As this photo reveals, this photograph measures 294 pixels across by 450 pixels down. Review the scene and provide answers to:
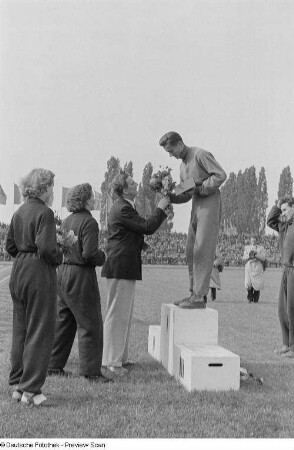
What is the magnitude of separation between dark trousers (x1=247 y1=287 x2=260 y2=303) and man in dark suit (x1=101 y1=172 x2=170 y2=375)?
30.6 ft

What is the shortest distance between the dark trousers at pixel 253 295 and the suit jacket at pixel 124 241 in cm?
935

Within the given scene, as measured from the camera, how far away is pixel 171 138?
6539 millimetres

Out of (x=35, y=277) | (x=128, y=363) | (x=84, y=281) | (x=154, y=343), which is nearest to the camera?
(x=35, y=277)

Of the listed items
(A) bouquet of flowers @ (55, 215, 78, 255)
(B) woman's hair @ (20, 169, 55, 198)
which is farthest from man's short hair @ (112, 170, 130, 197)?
(B) woman's hair @ (20, 169, 55, 198)

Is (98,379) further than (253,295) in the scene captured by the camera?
No

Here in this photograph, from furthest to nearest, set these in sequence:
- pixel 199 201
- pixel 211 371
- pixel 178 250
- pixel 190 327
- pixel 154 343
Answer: pixel 178 250 < pixel 154 343 < pixel 199 201 < pixel 190 327 < pixel 211 371

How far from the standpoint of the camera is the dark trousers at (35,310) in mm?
4906

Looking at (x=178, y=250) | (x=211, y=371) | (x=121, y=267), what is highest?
(x=121, y=267)

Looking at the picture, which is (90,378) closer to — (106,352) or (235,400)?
(106,352)

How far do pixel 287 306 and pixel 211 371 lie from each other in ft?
8.68

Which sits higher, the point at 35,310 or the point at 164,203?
the point at 164,203

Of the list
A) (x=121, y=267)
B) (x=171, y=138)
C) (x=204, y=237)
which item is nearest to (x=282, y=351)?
(x=204, y=237)

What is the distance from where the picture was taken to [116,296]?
651cm

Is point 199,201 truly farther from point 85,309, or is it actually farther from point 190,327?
point 85,309
